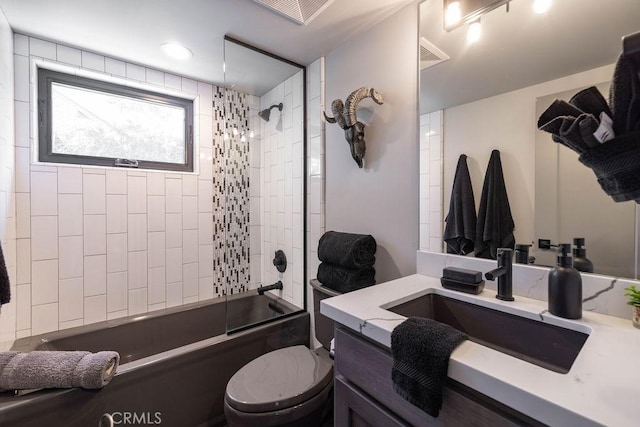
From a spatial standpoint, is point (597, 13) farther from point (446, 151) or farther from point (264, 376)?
point (264, 376)

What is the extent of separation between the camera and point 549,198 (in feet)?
3.10

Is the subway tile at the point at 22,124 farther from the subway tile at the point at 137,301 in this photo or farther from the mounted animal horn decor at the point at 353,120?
the mounted animal horn decor at the point at 353,120

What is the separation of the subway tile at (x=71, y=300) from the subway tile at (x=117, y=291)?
0.15 m

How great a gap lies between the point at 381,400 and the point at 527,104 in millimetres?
1121

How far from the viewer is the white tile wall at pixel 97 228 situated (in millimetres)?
1634

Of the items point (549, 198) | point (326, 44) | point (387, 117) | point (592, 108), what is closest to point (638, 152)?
point (592, 108)

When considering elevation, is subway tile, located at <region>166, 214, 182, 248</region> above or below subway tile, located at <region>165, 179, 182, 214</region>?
below

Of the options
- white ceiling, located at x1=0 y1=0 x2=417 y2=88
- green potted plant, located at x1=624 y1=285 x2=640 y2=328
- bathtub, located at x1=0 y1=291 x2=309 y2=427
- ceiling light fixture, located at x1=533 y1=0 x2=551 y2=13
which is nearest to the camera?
green potted plant, located at x1=624 y1=285 x2=640 y2=328

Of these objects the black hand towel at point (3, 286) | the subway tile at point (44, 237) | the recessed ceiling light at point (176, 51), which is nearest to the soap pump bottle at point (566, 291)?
the black hand towel at point (3, 286)

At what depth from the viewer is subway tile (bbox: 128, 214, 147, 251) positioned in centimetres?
197

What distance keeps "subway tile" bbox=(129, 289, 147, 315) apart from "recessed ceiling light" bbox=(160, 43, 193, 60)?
167 centimetres

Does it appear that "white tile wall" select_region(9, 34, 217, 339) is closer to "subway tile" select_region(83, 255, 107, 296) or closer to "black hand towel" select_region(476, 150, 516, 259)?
"subway tile" select_region(83, 255, 107, 296)

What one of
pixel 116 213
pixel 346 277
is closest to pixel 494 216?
pixel 346 277

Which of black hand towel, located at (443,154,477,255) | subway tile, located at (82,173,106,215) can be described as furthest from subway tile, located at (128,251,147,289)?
black hand towel, located at (443,154,477,255)
